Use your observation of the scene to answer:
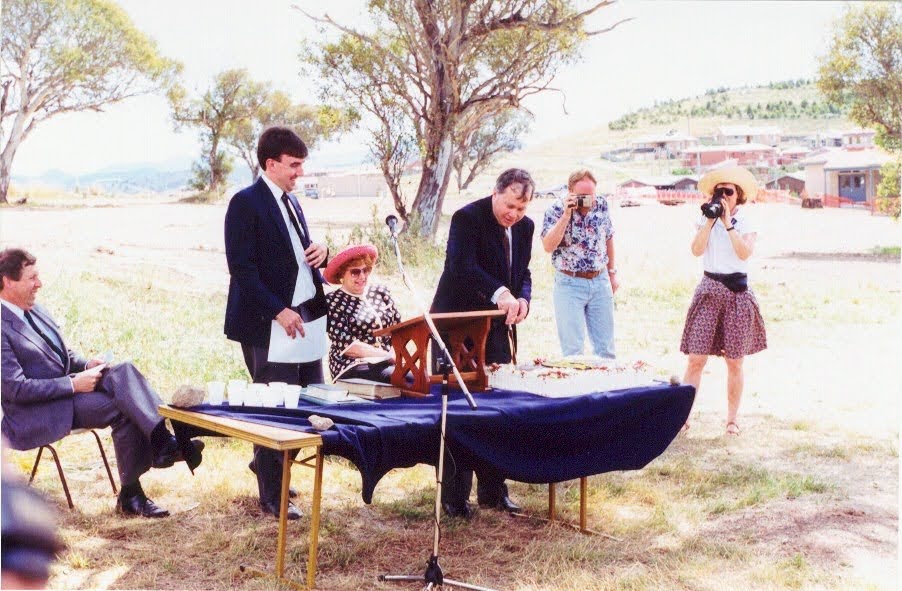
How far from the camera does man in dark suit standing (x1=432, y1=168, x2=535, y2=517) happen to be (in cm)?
377

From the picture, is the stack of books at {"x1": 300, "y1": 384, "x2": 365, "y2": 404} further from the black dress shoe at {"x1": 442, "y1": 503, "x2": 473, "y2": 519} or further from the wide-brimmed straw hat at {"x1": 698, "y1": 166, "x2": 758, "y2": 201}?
the wide-brimmed straw hat at {"x1": 698, "y1": 166, "x2": 758, "y2": 201}

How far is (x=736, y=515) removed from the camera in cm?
396

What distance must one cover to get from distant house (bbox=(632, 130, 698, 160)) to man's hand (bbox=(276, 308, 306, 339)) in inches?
1824

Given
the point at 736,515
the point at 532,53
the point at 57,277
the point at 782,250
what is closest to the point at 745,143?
the point at 782,250

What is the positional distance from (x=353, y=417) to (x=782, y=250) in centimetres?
1462

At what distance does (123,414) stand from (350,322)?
936mm

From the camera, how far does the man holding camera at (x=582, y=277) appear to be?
484 cm

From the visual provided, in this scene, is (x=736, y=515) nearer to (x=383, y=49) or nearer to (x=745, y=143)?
(x=383, y=49)

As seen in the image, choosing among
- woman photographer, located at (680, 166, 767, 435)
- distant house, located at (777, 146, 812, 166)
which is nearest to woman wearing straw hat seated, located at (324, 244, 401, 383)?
woman photographer, located at (680, 166, 767, 435)

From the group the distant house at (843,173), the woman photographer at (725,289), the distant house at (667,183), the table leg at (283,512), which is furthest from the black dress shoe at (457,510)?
the distant house at (667,183)

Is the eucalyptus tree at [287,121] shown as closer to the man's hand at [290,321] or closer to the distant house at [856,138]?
the man's hand at [290,321]

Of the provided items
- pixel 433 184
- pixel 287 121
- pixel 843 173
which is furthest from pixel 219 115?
pixel 843 173

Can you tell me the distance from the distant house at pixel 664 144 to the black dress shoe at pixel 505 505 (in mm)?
45850

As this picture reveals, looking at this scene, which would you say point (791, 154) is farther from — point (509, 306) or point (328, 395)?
point (328, 395)
